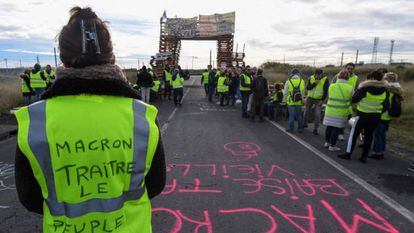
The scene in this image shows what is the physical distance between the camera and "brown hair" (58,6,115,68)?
1.49 meters

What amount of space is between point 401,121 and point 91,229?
41.9ft

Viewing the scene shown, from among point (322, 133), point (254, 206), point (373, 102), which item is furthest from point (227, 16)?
point (254, 206)

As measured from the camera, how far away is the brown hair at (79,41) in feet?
4.90

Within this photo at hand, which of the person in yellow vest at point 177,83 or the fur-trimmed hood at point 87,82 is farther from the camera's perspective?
the person in yellow vest at point 177,83

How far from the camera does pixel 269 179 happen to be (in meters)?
5.37

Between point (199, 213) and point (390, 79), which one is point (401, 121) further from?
point (199, 213)

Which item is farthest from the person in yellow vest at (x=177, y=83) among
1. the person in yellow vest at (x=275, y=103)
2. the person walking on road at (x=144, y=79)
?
the person in yellow vest at (x=275, y=103)

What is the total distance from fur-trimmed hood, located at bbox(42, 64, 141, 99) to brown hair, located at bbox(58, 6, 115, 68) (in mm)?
32

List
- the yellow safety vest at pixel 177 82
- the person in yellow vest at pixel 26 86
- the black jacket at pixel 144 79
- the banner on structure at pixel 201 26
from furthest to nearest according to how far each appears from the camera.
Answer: the banner on structure at pixel 201 26 < the yellow safety vest at pixel 177 82 < the black jacket at pixel 144 79 < the person in yellow vest at pixel 26 86

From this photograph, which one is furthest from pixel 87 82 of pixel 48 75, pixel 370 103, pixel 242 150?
pixel 48 75

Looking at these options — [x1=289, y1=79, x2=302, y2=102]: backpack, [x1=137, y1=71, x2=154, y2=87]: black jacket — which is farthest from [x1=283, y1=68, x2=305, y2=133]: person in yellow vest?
[x1=137, y1=71, x2=154, y2=87]: black jacket

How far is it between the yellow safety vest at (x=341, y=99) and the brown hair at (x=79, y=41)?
6.60 meters

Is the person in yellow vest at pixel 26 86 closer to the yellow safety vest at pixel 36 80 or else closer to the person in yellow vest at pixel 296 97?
the yellow safety vest at pixel 36 80

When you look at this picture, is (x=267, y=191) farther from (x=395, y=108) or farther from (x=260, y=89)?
(x=260, y=89)
